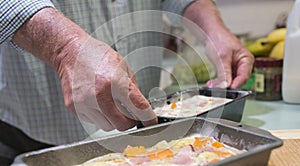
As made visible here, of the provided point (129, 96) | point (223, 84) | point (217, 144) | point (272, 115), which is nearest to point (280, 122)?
point (272, 115)

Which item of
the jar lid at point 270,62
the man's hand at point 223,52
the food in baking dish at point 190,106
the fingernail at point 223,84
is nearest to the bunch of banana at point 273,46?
the jar lid at point 270,62

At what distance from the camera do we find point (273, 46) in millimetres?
1440

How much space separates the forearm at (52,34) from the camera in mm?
787

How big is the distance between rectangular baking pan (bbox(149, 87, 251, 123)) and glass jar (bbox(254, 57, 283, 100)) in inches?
9.4

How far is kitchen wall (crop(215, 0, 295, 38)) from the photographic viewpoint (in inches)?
84.7

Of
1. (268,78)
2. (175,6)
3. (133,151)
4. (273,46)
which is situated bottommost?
(133,151)

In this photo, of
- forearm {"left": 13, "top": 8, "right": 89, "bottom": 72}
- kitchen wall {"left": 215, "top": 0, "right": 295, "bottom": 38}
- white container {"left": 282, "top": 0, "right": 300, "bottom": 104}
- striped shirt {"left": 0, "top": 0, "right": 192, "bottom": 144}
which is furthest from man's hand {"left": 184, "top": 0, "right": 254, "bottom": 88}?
kitchen wall {"left": 215, "top": 0, "right": 295, "bottom": 38}

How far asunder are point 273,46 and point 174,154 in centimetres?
87

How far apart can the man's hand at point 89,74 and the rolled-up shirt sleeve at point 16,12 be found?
0.01 metres

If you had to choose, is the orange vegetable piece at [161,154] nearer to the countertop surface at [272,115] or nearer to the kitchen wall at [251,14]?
the countertop surface at [272,115]

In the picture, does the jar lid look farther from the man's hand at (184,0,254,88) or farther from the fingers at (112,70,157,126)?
the fingers at (112,70,157,126)

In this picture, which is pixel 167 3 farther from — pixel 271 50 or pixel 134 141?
pixel 134 141

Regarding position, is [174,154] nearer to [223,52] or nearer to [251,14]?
[223,52]

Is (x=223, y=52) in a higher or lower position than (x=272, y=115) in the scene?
higher
